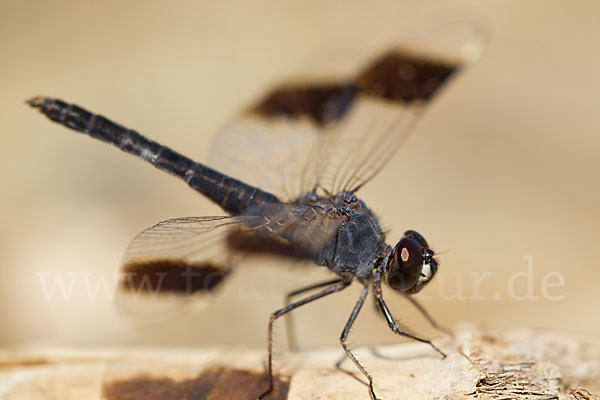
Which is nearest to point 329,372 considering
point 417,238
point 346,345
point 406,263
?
point 346,345

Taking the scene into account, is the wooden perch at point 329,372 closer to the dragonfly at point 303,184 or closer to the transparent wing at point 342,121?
the dragonfly at point 303,184

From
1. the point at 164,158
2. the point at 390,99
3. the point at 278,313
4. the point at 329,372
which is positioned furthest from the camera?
the point at 390,99

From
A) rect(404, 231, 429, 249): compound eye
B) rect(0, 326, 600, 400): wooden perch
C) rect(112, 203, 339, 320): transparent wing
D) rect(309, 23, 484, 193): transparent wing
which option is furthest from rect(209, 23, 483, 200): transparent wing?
rect(0, 326, 600, 400): wooden perch

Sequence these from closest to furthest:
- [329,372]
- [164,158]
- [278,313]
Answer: [329,372], [278,313], [164,158]

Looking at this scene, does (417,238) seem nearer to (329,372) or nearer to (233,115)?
(329,372)

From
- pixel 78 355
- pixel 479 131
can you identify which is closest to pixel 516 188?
pixel 479 131

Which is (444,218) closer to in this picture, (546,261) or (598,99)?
(546,261)

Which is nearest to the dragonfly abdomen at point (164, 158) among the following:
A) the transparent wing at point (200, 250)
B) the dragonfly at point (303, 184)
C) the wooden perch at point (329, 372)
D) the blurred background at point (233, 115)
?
the dragonfly at point (303, 184)
